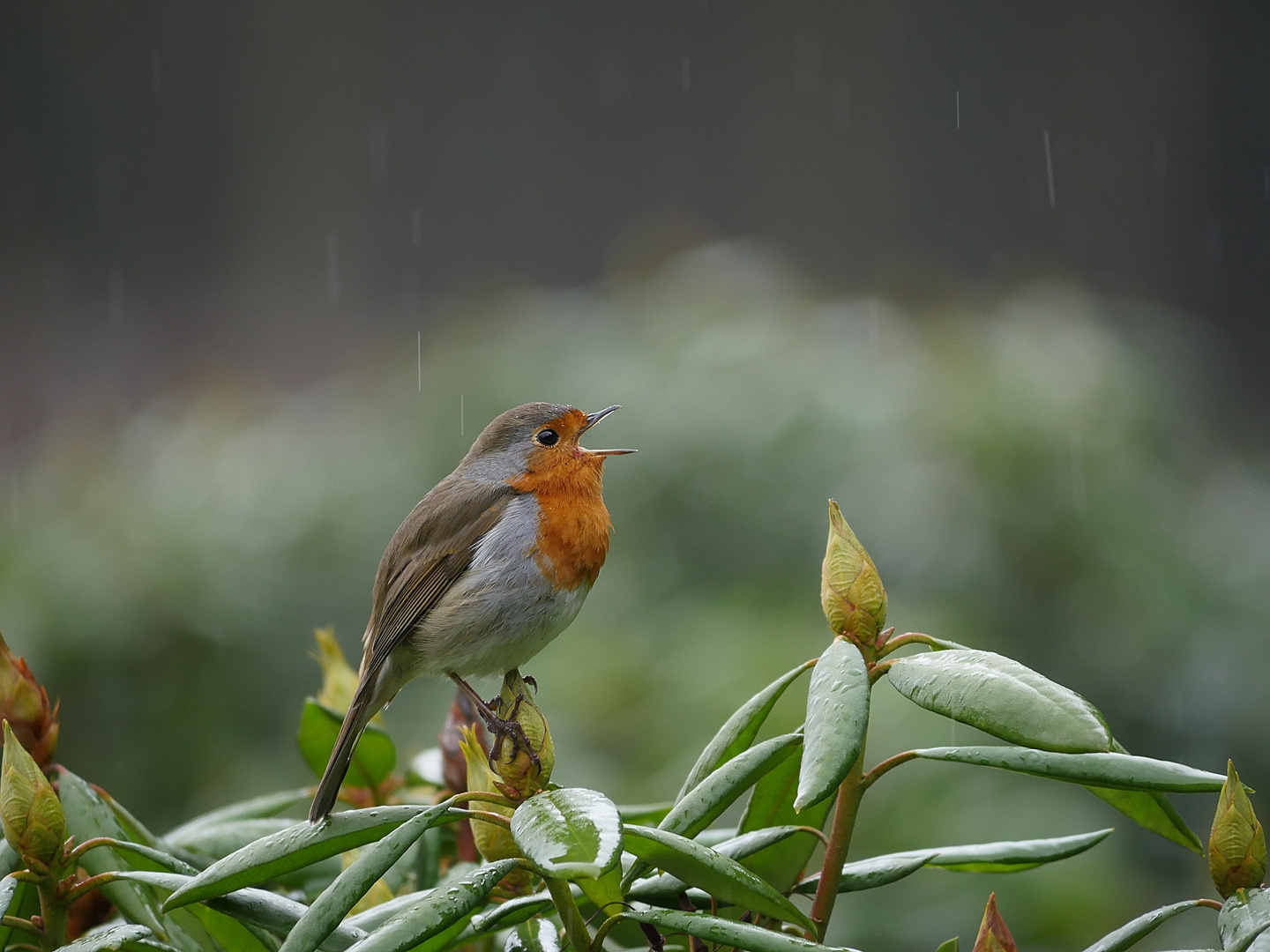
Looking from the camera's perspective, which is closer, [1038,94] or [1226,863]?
[1226,863]

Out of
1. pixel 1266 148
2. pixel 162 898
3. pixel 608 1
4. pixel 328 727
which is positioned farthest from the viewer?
pixel 608 1

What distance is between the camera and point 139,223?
8.09 meters

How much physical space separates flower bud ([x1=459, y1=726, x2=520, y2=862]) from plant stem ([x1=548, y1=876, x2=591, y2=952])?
13 centimetres

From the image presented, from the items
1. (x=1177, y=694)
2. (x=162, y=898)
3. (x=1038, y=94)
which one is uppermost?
(x=1038, y=94)

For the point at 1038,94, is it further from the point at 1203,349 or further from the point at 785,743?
the point at 785,743

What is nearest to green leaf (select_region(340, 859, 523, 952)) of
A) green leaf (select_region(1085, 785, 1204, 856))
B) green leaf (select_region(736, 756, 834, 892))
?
green leaf (select_region(736, 756, 834, 892))

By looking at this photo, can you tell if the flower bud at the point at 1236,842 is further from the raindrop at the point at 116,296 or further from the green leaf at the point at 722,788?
the raindrop at the point at 116,296

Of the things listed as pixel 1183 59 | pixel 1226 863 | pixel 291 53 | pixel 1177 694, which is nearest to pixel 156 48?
pixel 291 53

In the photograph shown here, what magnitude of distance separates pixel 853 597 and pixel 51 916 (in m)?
0.70

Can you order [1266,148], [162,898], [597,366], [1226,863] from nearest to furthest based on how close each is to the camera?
1. [1226,863]
2. [162,898]
3. [597,366]
4. [1266,148]

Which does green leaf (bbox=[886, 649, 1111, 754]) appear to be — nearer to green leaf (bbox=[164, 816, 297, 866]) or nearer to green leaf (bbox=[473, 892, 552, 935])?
green leaf (bbox=[473, 892, 552, 935])

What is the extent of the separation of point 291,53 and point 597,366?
4.76 m

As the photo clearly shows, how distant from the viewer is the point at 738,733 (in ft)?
3.28

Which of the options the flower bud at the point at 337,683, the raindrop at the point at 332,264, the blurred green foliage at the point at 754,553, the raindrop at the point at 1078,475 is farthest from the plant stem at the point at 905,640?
the raindrop at the point at 332,264
